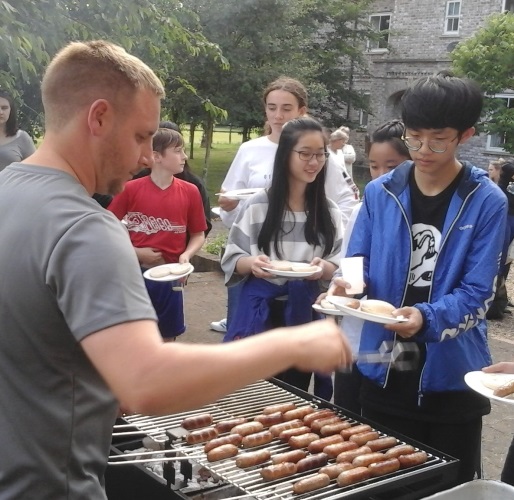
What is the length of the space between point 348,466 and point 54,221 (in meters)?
1.65

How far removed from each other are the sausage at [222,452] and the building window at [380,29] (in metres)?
23.9

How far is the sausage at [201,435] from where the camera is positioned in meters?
2.70

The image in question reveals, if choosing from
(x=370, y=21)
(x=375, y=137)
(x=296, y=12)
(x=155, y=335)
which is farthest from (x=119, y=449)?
(x=370, y=21)

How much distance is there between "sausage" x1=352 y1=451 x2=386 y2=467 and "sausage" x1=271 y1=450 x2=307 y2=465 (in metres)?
0.21

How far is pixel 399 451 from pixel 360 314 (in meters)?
0.55

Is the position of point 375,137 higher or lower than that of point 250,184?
higher

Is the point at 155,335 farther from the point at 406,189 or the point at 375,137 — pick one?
the point at 375,137

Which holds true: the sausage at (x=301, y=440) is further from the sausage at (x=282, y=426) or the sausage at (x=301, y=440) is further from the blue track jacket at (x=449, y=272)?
the blue track jacket at (x=449, y=272)

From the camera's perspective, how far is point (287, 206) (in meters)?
3.77

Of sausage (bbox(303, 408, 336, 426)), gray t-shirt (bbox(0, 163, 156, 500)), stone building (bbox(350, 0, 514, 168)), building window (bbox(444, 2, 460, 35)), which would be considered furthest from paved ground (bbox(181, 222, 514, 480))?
building window (bbox(444, 2, 460, 35))

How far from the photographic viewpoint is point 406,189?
2688mm

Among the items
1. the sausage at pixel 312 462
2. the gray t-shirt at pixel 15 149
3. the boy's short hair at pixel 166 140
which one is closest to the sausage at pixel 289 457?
the sausage at pixel 312 462

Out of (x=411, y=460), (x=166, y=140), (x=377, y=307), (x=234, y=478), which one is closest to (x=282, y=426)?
(x=234, y=478)

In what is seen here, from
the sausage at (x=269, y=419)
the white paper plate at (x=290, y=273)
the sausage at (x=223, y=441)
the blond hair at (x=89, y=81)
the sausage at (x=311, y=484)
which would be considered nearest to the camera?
the blond hair at (x=89, y=81)
